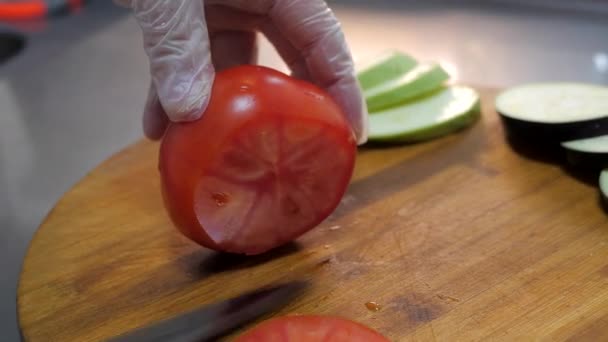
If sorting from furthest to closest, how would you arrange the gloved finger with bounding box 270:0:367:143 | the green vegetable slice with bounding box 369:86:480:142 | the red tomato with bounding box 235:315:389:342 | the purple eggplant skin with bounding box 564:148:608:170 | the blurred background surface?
the blurred background surface
the green vegetable slice with bounding box 369:86:480:142
the purple eggplant skin with bounding box 564:148:608:170
the gloved finger with bounding box 270:0:367:143
the red tomato with bounding box 235:315:389:342

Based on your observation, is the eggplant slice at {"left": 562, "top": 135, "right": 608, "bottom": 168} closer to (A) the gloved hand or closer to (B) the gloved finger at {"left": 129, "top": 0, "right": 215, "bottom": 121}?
(A) the gloved hand

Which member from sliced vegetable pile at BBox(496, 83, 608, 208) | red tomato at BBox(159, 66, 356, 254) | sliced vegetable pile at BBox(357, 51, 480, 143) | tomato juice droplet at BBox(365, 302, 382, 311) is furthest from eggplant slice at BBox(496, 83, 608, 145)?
tomato juice droplet at BBox(365, 302, 382, 311)

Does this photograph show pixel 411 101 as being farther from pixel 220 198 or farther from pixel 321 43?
pixel 220 198

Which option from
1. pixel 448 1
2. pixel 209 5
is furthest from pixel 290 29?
pixel 448 1

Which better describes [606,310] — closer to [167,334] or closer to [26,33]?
[167,334]

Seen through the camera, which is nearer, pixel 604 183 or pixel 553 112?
pixel 604 183

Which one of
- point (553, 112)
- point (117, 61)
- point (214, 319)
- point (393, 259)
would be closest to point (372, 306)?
point (393, 259)
